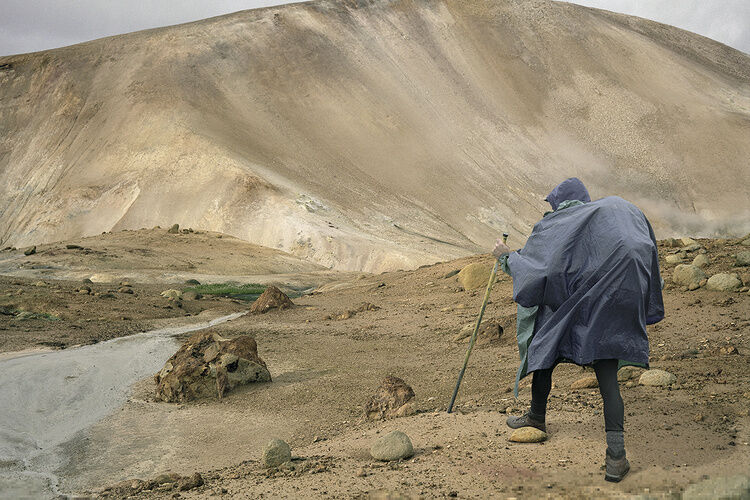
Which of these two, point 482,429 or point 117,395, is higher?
point 482,429

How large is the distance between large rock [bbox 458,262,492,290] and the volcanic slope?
15.0 metres

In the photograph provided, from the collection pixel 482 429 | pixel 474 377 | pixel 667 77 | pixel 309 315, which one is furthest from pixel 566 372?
pixel 667 77

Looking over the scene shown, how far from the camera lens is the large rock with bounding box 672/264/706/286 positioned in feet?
34.5

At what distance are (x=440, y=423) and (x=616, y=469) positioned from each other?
5.94 feet

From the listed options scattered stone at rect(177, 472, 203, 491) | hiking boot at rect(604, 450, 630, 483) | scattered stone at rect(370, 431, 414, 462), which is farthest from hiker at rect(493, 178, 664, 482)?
scattered stone at rect(177, 472, 203, 491)

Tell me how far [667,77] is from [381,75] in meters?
23.9

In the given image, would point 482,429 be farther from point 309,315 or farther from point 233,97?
point 233,97

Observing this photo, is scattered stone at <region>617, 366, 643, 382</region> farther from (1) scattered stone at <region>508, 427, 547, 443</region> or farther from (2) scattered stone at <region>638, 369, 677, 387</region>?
(1) scattered stone at <region>508, 427, 547, 443</region>

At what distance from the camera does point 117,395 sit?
9.37 metres

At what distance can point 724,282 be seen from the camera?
10.0 metres

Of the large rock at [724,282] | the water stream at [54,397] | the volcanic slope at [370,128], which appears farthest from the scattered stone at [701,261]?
the volcanic slope at [370,128]

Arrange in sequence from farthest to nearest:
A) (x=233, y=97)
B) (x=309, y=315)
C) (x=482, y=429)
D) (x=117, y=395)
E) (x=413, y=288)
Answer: (x=233, y=97), (x=413, y=288), (x=309, y=315), (x=117, y=395), (x=482, y=429)

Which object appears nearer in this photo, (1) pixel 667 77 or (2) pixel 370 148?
(2) pixel 370 148

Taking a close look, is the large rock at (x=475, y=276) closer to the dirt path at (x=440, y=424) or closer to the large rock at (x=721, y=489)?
the dirt path at (x=440, y=424)
